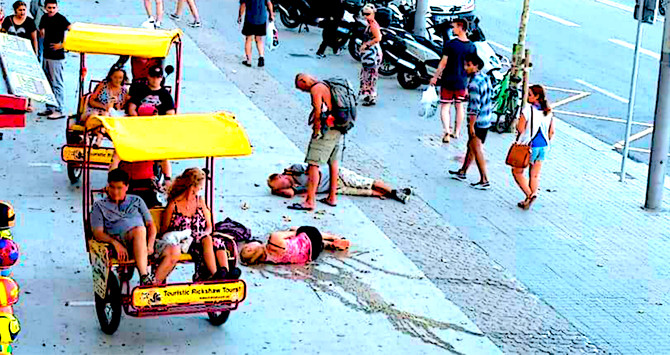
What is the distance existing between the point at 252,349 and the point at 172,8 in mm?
17630

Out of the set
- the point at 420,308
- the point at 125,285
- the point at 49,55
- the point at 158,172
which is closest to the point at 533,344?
the point at 420,308

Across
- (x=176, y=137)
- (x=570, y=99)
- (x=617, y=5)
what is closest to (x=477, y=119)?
(x=176, y=137)

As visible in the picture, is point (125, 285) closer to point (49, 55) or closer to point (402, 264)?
point (402, 264)

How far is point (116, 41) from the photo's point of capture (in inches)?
535

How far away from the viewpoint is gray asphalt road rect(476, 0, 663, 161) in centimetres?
2072

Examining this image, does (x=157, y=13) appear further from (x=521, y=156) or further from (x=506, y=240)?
(x=506, y=240)

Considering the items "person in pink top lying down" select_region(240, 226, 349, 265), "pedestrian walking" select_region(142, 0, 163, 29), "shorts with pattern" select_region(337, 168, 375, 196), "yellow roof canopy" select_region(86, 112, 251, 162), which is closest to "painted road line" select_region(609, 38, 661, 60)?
"pedestrian walking" select_region(142, 0, 163, 29)

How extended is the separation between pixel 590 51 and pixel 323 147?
14.1 m

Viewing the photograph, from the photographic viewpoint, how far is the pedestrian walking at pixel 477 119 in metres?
15.0

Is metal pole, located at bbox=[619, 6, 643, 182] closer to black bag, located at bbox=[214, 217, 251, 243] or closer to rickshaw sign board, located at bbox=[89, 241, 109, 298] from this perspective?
black bag, located at bbox=[214, 217, 251, 243]

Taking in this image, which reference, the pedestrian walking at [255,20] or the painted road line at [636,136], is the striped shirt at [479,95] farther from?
the pedestrian walking at [255,20]

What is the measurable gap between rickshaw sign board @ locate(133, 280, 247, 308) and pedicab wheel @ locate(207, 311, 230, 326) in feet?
1.34

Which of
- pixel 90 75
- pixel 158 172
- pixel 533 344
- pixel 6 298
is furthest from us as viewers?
pixel 90 75

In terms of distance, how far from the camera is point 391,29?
2123 centimetres
